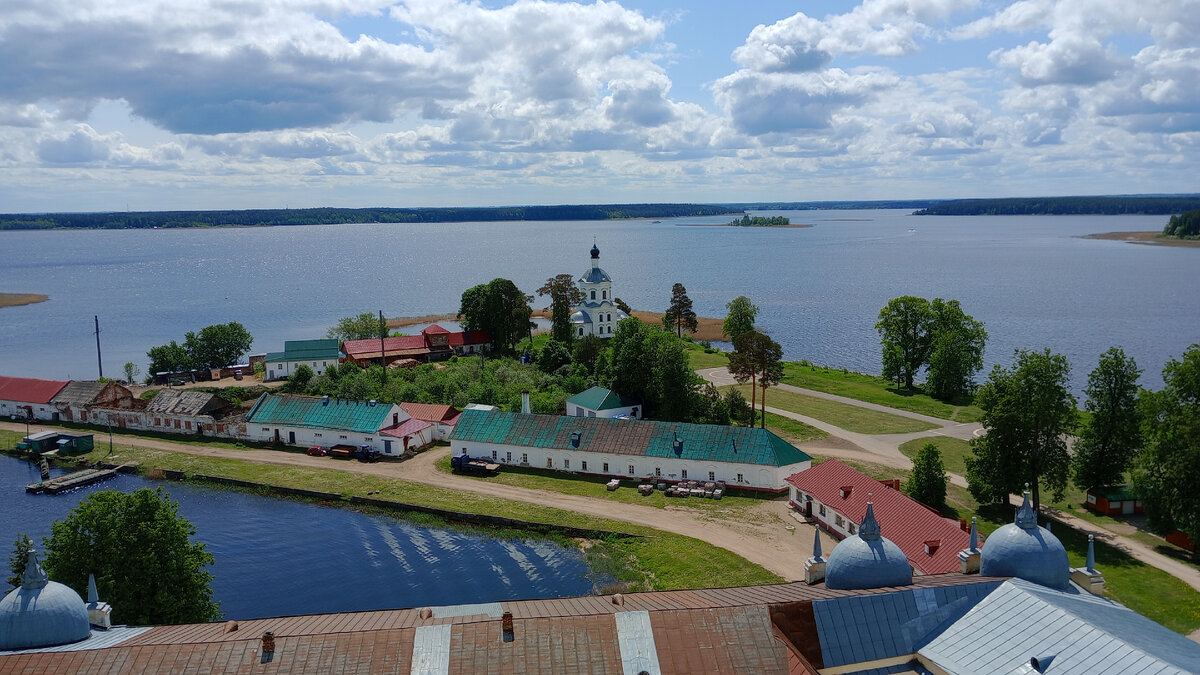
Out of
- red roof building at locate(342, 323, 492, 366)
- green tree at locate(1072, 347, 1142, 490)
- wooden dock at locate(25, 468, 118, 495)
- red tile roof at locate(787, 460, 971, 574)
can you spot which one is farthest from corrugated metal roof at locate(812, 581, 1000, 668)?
red roof building at locate(342, 323, 492, 366)

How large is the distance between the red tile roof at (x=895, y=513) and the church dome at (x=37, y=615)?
29946 millimetres

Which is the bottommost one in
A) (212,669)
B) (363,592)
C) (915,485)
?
(363,592)

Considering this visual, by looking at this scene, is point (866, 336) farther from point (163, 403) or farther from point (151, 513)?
point (151, 513)

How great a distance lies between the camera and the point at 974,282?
161 m

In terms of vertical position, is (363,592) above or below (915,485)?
below

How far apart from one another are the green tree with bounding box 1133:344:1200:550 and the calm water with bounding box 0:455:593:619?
27.9 meters

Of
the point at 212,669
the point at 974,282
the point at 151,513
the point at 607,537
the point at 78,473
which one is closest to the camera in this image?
the point at 212,669

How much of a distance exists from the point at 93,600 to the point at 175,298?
159m

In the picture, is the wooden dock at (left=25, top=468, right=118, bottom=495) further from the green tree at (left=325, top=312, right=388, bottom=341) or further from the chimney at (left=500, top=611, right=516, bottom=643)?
the green tree at (left=325, top=312, right=388, bottom=341)

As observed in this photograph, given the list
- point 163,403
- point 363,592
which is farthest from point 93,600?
point 163,403

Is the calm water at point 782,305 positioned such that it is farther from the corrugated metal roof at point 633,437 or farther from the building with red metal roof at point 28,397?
the corrugated metal roof at point 633,437

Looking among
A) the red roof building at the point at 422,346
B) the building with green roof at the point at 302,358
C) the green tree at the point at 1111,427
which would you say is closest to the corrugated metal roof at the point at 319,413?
the building with green roof at the point at 302,358

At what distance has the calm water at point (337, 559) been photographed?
36438 mm

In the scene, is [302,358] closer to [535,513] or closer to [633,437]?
[633,437]
